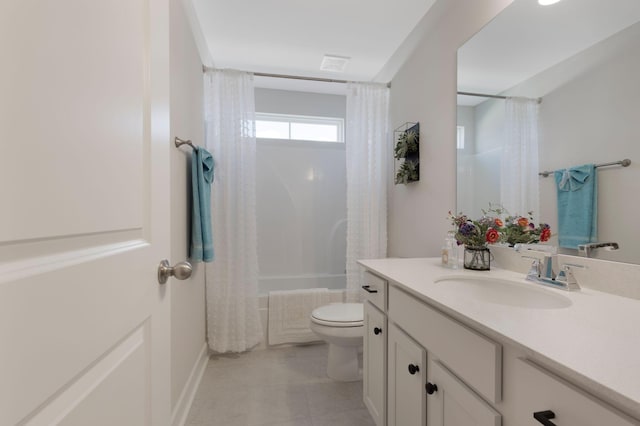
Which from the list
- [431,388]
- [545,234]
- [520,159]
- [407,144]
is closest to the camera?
[431,388]

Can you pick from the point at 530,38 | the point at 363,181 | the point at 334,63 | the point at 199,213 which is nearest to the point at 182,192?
the point at 199,213

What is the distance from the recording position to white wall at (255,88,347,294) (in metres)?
3.09

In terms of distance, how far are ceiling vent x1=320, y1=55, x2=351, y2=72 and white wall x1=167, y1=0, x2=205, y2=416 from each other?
1.00 m

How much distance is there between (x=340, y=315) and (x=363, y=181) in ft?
3.74

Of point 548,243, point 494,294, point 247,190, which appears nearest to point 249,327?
point 247,190

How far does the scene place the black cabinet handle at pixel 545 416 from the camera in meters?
0.56

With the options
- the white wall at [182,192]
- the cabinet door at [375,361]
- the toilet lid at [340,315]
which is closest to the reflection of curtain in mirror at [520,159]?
the cabinet door at [375,361]

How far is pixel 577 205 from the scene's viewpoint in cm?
111

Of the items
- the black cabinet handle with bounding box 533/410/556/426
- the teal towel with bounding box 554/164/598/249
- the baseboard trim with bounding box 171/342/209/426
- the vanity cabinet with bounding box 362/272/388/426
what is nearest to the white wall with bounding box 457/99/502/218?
the teal towel with bounding box 554/164/598/249

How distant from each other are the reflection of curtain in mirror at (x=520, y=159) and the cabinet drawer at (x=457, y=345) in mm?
714

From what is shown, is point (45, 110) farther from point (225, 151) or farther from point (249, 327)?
point (249, 327)

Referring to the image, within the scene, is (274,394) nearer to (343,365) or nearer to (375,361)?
(343,365)

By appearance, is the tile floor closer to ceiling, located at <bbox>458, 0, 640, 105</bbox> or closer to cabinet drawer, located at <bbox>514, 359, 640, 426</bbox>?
cabinet drawer, located at <bbox>514, 359, 640, 426</bbox>

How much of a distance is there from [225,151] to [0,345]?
2.14m
